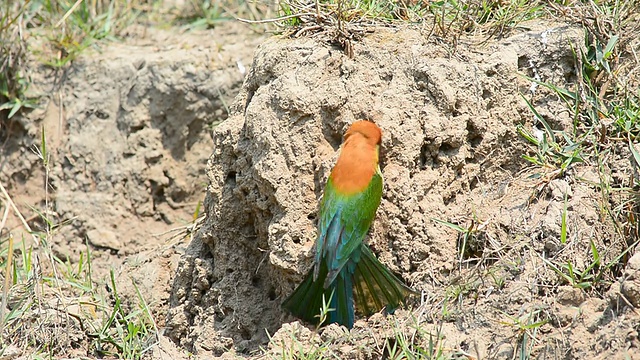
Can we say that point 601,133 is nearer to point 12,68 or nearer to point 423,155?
point 423,155

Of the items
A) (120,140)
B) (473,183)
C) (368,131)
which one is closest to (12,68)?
(120,140)

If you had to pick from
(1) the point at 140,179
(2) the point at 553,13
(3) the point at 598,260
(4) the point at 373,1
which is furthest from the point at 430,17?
(1) the point at 140,179

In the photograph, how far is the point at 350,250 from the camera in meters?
3.39

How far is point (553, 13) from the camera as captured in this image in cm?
395

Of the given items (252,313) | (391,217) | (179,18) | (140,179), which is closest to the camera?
(391,217)

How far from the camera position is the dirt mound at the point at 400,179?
3410 mm

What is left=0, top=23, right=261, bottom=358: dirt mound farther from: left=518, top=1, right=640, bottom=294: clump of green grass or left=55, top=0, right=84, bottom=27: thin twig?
left=518, top=1, right=640, bottom=294: clump of green grass

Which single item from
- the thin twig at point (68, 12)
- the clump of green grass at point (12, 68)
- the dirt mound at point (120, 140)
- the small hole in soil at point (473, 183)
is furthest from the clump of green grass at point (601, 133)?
the clump of green grass at point (12, 68)

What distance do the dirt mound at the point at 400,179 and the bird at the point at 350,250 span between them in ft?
0.33

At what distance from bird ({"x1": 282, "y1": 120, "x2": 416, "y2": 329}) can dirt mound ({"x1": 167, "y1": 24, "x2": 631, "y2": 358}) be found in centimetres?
10

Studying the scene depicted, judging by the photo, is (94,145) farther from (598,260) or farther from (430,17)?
(598,260)

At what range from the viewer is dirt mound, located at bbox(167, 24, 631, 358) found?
3.41 meters

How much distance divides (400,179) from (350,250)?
1.22ft

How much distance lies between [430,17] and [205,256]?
151cm
